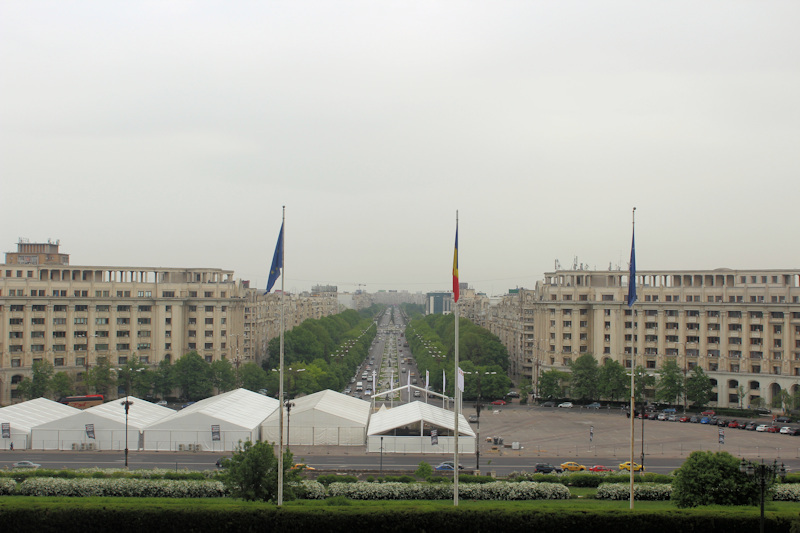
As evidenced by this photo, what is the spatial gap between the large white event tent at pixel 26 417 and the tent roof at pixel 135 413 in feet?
6.88

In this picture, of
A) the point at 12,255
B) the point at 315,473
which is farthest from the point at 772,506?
the point at 12,255

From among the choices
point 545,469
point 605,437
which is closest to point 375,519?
point 545,469

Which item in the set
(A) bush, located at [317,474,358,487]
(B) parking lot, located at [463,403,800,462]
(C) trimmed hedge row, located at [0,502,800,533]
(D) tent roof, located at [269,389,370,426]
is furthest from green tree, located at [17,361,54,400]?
(C) trimmed hedge row, located at [0,502,800,533]

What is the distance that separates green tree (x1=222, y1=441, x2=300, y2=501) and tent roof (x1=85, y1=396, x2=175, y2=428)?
28.0 metres

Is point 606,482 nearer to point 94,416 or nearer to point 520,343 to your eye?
point 94,416

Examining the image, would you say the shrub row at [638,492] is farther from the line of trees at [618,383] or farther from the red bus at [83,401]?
the red bus at [83,401]

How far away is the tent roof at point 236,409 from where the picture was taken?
5219 centimetres

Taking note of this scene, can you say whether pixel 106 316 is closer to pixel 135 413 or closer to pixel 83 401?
pixel 83 401

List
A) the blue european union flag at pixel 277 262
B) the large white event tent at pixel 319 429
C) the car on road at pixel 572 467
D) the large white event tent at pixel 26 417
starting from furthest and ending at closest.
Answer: the large white event tent at pixel 319 429, the large white event tent at pixel 26 417, the car on road at pixel 572 467, the blue european union flag at pixel 277 262

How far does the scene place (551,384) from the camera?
80500 mm

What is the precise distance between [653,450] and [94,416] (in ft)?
145

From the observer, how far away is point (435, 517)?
24734 millimetres

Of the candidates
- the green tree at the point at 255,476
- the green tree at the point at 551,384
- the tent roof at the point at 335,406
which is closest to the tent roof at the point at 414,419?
the tent roof at the point at 335,406

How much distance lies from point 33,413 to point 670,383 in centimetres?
6304
